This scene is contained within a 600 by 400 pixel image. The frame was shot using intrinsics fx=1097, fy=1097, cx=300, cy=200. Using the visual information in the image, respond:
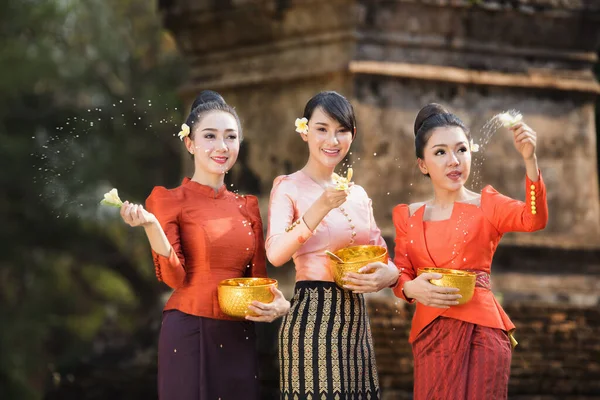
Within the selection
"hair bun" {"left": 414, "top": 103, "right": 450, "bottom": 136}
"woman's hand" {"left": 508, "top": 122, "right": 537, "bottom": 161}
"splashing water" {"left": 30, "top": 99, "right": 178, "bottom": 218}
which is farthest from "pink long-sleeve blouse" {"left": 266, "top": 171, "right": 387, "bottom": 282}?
"splashing water" {"left": 30, "top": 99, "right": 178, "bottom": 218}

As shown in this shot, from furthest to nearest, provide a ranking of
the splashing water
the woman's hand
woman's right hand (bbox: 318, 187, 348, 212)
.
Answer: the splashing water < the woman's hand < woman's right hand (bbox: 318, 187, 348, 212)

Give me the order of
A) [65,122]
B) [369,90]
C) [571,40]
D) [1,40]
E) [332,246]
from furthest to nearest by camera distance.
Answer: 1. [1,40]
2. [65,122]
3. [571,40]
4. [369,90]
5. [332,246]

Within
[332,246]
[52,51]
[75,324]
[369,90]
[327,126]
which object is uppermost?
[52,51]

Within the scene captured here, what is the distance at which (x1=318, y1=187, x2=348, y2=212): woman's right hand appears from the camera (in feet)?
15.5

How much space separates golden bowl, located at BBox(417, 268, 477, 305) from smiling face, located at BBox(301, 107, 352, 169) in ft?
2.33

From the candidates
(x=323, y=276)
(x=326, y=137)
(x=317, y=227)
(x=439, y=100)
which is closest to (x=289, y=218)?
(x=317, y=227)

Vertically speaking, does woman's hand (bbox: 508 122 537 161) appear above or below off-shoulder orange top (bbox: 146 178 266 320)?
above

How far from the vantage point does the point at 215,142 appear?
524 cm

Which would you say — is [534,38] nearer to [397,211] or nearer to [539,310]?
[539,310]

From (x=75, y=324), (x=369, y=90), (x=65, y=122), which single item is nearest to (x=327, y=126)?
(x=369, y=90)

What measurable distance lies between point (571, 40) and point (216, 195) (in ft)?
12.9

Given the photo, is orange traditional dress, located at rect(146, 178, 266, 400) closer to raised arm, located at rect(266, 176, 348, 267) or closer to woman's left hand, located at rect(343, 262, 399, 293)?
raised arm, located at rect(266, 176, 348, 267)

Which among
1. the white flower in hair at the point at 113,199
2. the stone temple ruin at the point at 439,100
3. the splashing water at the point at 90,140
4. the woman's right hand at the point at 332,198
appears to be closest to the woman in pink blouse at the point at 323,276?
the woman's right hand at the point at 332,198

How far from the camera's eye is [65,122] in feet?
44.9
